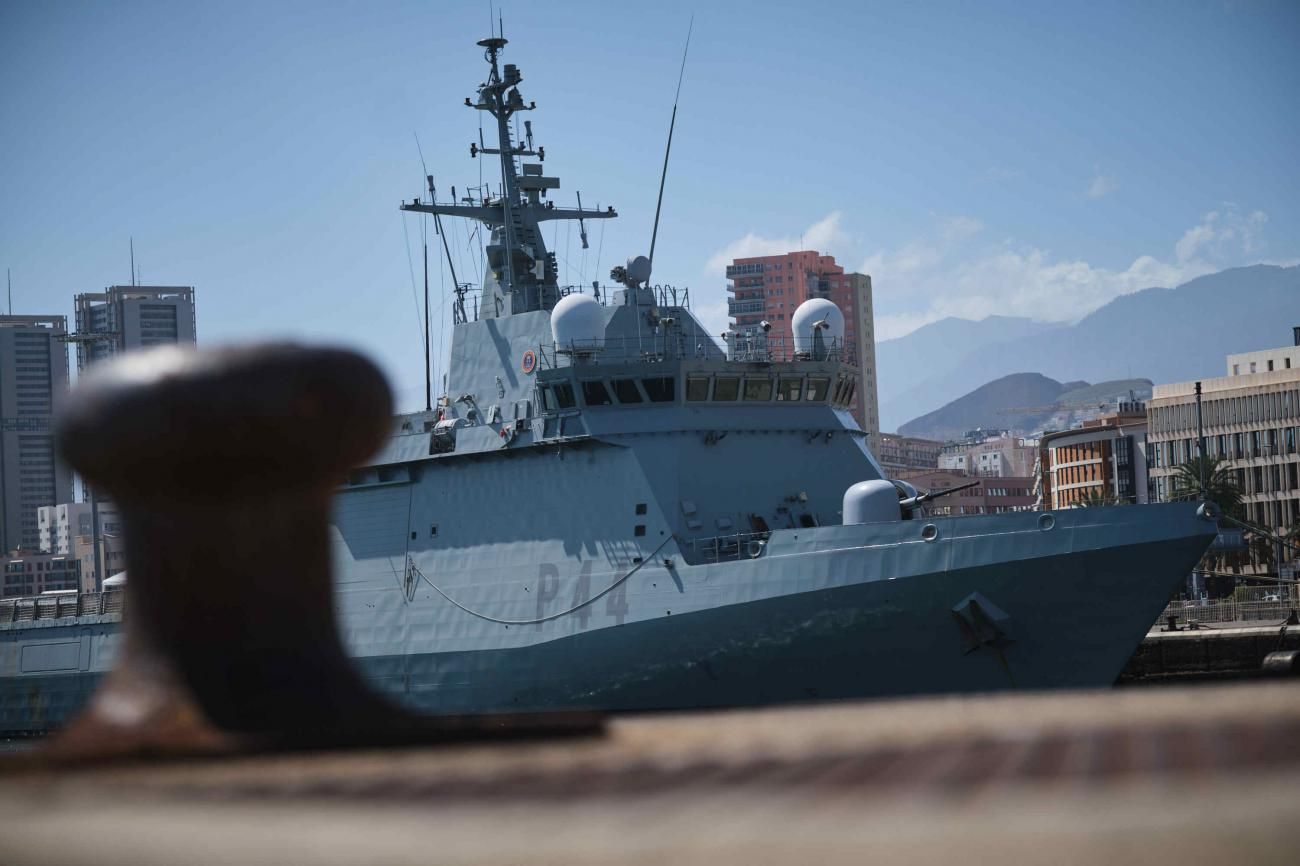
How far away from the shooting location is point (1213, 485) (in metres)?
63.4

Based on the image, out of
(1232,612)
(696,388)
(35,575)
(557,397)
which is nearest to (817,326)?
(696,388)

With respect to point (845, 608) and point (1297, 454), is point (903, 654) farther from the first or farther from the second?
point (1297, 454)

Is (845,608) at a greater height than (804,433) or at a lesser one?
lesser

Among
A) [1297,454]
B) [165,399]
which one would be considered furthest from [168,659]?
[1297,454]

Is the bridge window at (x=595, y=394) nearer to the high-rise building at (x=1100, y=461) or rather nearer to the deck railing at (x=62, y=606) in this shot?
the deck railing at (x=62, y=606)

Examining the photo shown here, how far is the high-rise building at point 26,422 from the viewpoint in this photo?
110338 millimetres

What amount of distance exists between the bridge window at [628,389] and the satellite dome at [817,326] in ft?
10.9

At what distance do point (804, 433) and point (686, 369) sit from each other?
104 inches

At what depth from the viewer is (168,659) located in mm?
4801

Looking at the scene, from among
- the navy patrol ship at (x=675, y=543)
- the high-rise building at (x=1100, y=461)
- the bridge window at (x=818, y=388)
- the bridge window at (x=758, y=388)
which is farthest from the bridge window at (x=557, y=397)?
the high-rise building at (x=1100, y=461)

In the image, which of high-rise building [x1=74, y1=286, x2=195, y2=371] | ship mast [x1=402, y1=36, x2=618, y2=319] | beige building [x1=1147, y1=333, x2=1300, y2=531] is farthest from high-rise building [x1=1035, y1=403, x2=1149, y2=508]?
high-rise building [x1=74, y1=286, x2=195, y2=371]

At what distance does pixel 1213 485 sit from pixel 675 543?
45.0 metres

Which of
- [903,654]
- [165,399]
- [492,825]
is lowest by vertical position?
[903,654]

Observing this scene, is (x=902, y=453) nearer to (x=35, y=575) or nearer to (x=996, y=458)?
(x=996, y=458)
